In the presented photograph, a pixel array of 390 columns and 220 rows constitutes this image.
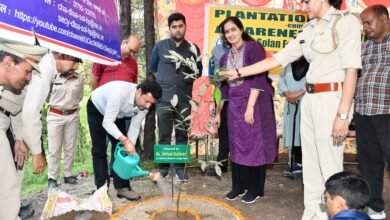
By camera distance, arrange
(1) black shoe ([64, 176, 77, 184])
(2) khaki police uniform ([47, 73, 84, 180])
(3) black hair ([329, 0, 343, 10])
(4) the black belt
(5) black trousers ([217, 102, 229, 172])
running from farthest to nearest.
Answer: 1. (5) black trousers ([217, 102, 229, 172])
2. (1) black shoe ([64, 176, 77, 184])
3. (2) khaki police uniform ([47, 73, 84, 180])
4. (3) black hair ([329, 0, 343, 10])
5. (4) the black belt

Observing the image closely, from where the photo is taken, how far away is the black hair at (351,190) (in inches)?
73.8

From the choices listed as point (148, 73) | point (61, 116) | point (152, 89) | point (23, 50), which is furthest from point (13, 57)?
point (148, 73)

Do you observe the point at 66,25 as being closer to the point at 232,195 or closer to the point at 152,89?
the point at 152,89

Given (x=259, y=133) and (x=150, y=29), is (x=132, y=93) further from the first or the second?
(x=150, y=29)

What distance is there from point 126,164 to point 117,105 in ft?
1.62

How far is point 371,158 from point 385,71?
73cm

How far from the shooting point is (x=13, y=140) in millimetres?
2691

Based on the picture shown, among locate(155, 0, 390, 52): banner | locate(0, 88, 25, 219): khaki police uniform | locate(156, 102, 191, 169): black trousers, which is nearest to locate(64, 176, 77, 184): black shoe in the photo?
locate(156, 102, 191, 169): black trousers

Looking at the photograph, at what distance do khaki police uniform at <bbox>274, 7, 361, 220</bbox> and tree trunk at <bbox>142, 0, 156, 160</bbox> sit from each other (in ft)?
8.24

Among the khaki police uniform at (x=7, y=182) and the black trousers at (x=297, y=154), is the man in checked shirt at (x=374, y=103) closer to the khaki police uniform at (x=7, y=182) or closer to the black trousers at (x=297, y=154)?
the black trousers at (x=297, y=154)

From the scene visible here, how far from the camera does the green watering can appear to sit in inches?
120

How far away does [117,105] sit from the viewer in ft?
10.1

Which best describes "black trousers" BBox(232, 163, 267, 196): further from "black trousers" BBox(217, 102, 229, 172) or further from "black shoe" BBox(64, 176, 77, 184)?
"black shoe" BBox(64, 176, 77, 184)

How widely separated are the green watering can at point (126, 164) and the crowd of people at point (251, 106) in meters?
0.09
